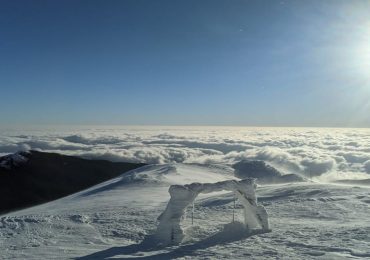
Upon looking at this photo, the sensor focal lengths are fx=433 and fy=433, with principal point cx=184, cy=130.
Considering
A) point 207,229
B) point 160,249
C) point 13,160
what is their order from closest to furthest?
point 160,249 < point 207,229 < point 13,160

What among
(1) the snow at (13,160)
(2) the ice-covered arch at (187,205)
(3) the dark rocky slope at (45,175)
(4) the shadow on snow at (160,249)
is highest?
(2) the ice-covered arch at (187,205)

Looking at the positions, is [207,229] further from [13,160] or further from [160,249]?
[13,160]

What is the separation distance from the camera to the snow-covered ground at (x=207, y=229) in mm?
16344

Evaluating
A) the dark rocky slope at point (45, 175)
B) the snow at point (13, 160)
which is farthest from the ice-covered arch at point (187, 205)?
the snow at point (13, 160)

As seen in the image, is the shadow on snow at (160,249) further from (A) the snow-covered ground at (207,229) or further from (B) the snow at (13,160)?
(B) the snow at (13,160)

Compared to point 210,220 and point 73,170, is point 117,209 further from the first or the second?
point 73,170

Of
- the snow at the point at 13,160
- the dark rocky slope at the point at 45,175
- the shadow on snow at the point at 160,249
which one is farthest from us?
the snow at the point at 13,160

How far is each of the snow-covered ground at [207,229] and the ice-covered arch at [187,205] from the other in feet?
2.42

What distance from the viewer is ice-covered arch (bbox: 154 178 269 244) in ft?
61.2

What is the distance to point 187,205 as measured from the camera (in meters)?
19.1

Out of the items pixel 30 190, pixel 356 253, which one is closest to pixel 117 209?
pixel 356 253

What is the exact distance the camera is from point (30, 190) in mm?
67062

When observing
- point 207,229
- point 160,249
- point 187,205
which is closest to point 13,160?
point 207,229

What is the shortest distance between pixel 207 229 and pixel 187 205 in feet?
6.47
